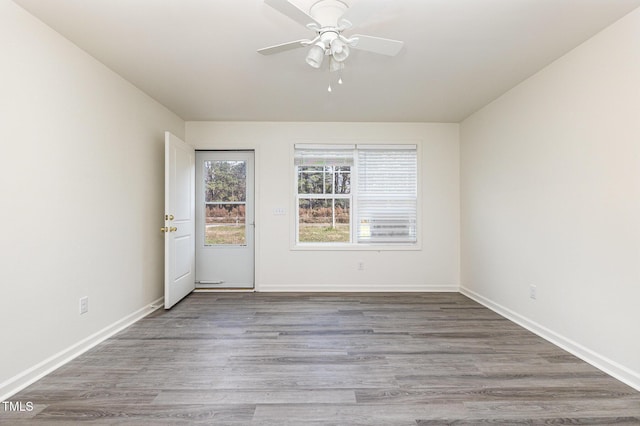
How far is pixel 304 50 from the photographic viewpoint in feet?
7.95

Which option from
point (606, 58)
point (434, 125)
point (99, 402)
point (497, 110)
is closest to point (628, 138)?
point (606, 58)

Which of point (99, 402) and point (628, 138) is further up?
point (628, 138)

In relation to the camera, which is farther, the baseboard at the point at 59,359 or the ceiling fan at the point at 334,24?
the baseboard at the point at 59,359

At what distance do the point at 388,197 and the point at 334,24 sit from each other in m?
2.81

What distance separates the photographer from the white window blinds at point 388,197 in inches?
173

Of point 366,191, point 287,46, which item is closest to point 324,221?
point 366,191

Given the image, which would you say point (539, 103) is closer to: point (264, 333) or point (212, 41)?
Answer: point (212, 41)

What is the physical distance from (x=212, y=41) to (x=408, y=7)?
1.39 meters

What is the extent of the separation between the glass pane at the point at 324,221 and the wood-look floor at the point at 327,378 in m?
1.46

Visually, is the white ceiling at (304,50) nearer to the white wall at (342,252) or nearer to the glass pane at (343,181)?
the white wall at (342,252)

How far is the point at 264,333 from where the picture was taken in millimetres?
2795

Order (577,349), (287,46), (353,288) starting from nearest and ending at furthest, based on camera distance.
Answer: (287,46)
(577,349)
(353,288)

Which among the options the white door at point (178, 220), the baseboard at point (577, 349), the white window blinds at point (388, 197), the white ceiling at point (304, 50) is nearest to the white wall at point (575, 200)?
the baseboard at point (577, 349)

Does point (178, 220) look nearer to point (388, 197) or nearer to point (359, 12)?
point (388, 197)
